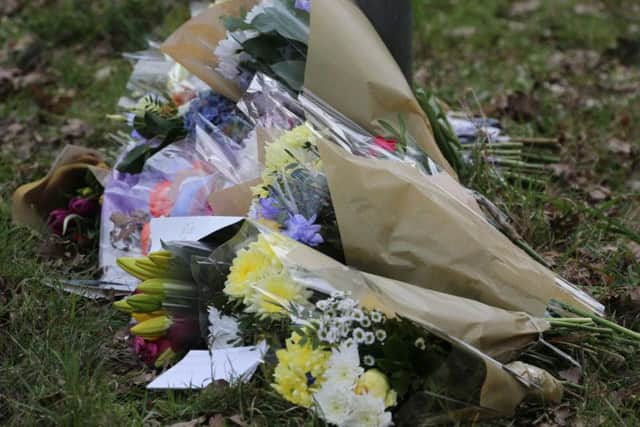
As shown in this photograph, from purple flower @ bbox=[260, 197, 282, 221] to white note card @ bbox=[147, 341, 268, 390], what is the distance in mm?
350

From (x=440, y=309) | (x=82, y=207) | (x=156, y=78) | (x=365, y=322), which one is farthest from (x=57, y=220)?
(x=440, y=309)

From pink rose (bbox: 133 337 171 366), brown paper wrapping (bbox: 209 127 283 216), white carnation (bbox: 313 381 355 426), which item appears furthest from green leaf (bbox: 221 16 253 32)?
white carnation (bbox: 313 381 355 426)

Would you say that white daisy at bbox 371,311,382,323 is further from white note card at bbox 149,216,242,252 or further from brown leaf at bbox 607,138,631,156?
brown leaf at bbox 607,138,631,156

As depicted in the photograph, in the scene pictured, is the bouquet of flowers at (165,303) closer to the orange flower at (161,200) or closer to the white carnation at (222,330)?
the white carnation at (222,330)

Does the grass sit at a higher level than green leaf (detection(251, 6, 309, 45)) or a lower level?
lower

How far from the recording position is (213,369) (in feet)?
6.89

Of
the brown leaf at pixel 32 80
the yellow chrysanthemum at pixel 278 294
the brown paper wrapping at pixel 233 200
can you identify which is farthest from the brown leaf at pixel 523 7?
the yellow chrysanthemum at pixel 278 294

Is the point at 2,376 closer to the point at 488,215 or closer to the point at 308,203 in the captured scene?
the point at 308,203

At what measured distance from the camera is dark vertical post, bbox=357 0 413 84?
269cm

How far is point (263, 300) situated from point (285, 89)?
848 mm

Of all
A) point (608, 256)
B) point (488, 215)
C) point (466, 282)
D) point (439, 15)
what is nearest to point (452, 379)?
point (466, 282)

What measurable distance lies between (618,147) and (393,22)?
1.39m

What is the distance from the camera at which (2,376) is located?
214 cm

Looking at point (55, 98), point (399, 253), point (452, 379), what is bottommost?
point (55, 98)
